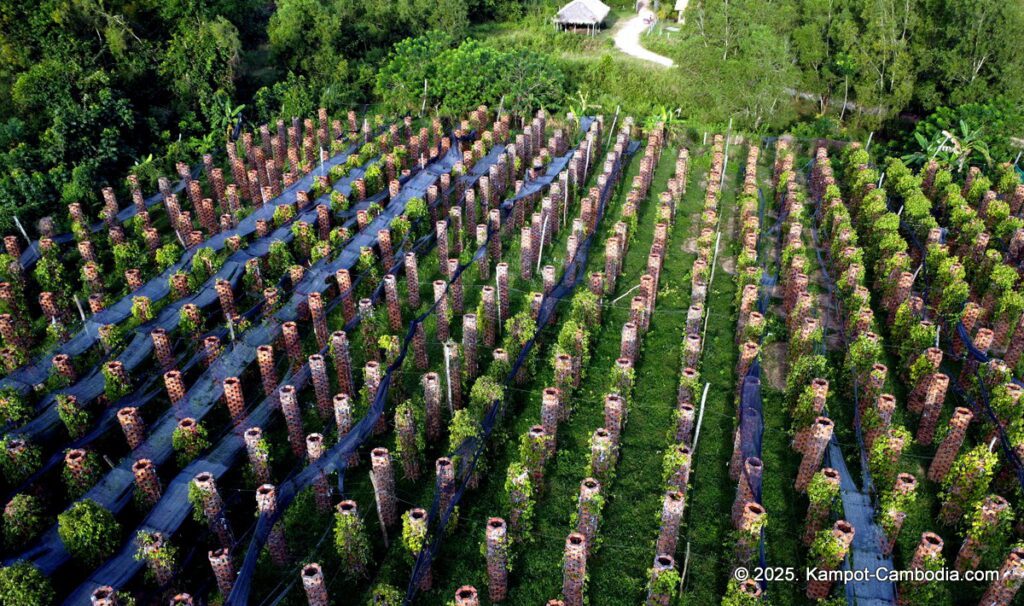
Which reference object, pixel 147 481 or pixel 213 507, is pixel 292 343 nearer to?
pixel 147 481

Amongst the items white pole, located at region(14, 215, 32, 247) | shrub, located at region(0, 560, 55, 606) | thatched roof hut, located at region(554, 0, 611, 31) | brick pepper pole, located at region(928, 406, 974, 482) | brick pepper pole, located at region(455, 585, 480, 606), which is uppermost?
thatched roof hut, located at region(554, 0, 611, 31)

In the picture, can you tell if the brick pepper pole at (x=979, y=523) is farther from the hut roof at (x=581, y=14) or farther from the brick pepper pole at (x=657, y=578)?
the hut roof at (x=581, y=14)

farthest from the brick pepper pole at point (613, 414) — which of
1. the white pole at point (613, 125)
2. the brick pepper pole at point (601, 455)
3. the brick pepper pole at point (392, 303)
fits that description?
the white pole at point (613, 125)

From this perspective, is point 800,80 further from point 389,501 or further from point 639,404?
point 389,501

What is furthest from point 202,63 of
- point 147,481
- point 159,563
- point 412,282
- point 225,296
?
point 159,563

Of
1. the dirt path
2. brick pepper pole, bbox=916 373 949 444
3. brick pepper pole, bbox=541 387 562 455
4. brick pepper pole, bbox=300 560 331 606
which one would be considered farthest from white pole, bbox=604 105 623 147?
brick pepper pole, bbox=300 560 331 606

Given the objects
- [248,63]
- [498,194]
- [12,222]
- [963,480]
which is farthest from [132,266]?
[963,480]

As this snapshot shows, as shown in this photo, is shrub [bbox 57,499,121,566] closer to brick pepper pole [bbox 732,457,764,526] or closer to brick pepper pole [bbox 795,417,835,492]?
brick pepper pole [bbox 732,457,764,526]
